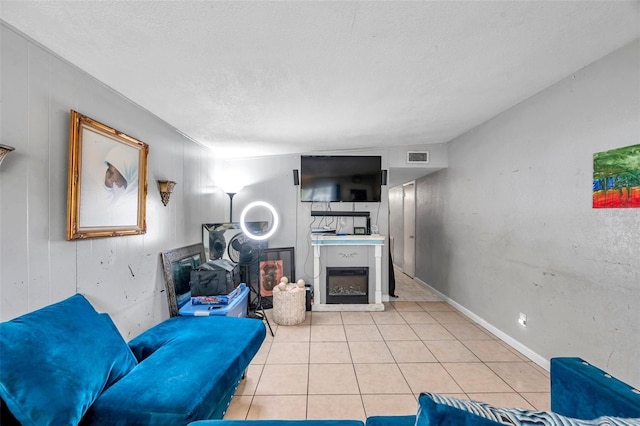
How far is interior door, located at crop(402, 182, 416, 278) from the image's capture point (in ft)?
18.2

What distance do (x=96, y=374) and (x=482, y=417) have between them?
1.57 metres

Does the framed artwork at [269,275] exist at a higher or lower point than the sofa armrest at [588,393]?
lower

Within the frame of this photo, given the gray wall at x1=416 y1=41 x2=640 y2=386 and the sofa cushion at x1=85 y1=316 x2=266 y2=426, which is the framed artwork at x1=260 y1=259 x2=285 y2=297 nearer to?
the sofa cushion at x1=85 y1=316 x2=266 y2=426

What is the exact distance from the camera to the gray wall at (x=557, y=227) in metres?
1.73

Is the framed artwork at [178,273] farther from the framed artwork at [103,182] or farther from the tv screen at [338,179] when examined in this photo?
the tv screen at [338,179]

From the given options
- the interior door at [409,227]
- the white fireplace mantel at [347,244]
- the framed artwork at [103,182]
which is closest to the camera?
the framed artwork at [103,182]

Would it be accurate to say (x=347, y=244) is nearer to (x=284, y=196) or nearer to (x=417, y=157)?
(x=284, y=196)

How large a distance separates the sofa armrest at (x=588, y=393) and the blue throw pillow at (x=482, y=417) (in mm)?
397

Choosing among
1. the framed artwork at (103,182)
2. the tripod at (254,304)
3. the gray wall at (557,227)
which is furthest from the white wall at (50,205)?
the gray wall at (557,227)

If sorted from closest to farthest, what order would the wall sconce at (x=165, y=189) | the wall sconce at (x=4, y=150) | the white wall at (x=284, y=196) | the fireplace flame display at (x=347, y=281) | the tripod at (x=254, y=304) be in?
the wall sconce at (x=4, y=150)
the wall sconce at (x=165, y=189)
the tripod at (x=254, y=304)
the fireplace flame display at (x=347, y=281)
the white wall at (x=284, y=196)

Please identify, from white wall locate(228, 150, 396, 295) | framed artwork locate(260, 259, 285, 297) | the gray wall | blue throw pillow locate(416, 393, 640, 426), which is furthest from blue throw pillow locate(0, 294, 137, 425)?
the gray wall

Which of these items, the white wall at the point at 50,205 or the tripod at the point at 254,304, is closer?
the white wall at the point at 50,205

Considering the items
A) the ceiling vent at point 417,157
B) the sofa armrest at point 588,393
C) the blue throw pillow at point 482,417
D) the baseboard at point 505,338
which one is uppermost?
the ceiling vent at point 417,157

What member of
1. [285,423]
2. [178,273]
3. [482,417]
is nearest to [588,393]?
[482,417]
